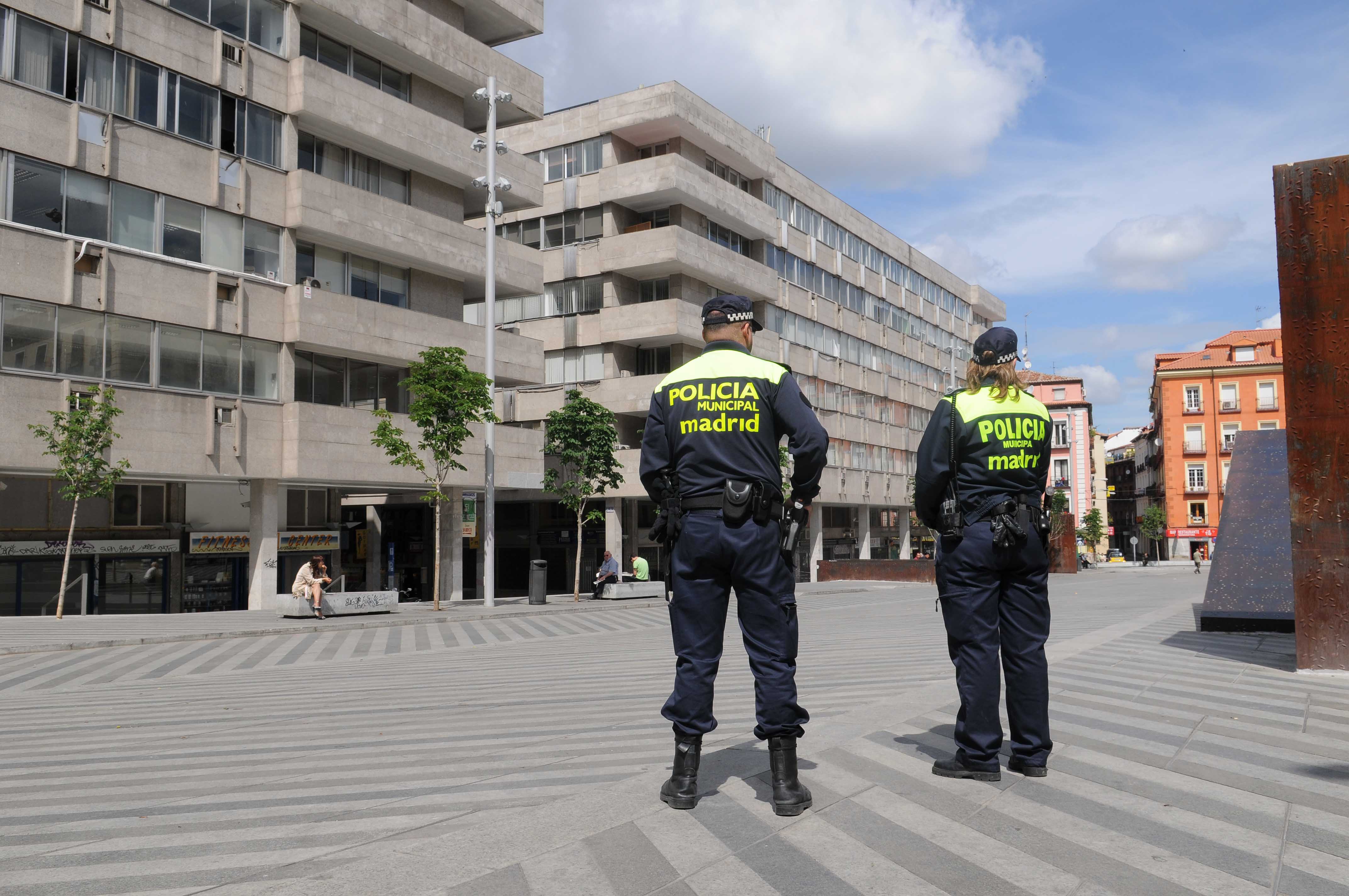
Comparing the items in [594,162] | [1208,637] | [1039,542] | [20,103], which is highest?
[594,162]

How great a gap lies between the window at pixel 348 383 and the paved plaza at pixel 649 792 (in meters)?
20.2

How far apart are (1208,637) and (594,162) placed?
3719 centimetres

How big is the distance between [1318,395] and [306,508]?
3019 cm

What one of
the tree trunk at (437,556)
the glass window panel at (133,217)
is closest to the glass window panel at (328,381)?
the tree trunk at (437,556)

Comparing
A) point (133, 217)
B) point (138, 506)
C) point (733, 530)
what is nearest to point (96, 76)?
point (133, 217)

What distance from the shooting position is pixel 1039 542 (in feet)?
16.9

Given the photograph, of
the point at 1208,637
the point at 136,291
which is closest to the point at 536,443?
the point at 136,291

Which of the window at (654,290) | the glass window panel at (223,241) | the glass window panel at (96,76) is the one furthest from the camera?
Answer: the window at (654,290)

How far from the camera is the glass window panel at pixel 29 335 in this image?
74.2 feet

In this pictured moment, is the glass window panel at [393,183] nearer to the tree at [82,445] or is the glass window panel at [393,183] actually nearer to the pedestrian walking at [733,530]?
the tree at [82,445]

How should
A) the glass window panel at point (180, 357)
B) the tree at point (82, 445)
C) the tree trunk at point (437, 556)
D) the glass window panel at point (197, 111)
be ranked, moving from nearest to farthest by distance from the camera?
the tree at point (82, 445) < the tree trunk at point (437, 556) < the glass window panel at point (180, 357) < the glass window panel at point (197, 111)

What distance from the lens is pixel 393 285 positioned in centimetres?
3238

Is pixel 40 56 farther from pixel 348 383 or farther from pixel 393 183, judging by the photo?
pixel 348 383

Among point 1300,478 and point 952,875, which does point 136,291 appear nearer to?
point 1300,478
